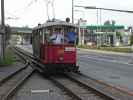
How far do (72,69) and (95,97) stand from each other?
857 cm

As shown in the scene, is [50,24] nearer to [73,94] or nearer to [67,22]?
[67,22]

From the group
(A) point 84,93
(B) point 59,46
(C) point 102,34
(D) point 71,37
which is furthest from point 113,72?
(C) point 102,34

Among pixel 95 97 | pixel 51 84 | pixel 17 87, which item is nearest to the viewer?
pixel 95 97

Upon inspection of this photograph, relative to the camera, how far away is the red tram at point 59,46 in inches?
880

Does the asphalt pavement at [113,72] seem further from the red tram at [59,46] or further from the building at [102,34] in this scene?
the building at [102,34]

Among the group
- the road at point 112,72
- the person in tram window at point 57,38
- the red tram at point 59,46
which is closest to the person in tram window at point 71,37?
the red tram at point 59,46

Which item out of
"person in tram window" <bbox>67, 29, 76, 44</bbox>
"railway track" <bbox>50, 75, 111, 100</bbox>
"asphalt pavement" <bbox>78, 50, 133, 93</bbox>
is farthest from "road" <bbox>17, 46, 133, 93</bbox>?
"person in tram window" <bbox>67, 29, 76, 44</bbox>

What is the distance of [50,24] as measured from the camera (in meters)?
22.6

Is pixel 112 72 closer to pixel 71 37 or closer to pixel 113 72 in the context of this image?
pixel 113 72

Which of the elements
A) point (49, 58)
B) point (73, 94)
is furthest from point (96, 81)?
point (73, 94)

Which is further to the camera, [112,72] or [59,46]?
[112,72]

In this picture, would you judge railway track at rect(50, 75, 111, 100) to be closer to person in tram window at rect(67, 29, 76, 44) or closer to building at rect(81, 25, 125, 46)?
person in tram window at rect(67, 29, 76, 44)

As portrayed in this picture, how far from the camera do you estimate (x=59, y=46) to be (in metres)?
22.3

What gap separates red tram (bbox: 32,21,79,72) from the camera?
73.4 feet
